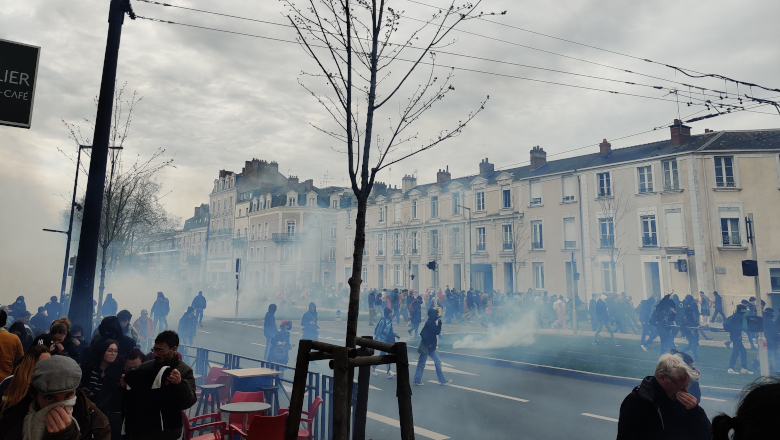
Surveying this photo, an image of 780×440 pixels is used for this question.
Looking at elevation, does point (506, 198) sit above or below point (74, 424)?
above

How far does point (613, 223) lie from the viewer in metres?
29.8

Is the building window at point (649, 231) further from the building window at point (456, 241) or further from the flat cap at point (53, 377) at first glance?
the flat cap at point (53, 377)

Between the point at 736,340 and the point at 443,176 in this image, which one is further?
the point at 443,176

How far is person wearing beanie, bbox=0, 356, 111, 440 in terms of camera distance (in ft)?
8.25

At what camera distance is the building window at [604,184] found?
30.4 metres

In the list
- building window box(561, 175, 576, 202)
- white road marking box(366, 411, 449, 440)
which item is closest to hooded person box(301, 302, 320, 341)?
white road marking box(366, 411, 449, 440)

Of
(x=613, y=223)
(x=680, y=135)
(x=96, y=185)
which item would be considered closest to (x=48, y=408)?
(x=96, y=185)

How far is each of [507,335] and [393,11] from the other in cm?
1569

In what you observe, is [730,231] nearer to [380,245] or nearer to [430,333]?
[430,333]

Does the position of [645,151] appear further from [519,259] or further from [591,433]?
[591,433]

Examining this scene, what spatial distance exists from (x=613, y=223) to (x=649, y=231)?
7.04 ft

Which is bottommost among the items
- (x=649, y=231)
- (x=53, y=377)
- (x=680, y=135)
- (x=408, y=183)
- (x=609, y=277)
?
(x=53, y=377)

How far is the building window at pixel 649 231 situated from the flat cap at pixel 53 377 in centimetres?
3104

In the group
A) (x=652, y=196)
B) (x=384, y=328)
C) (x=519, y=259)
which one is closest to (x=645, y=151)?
(x=652, y=196)
